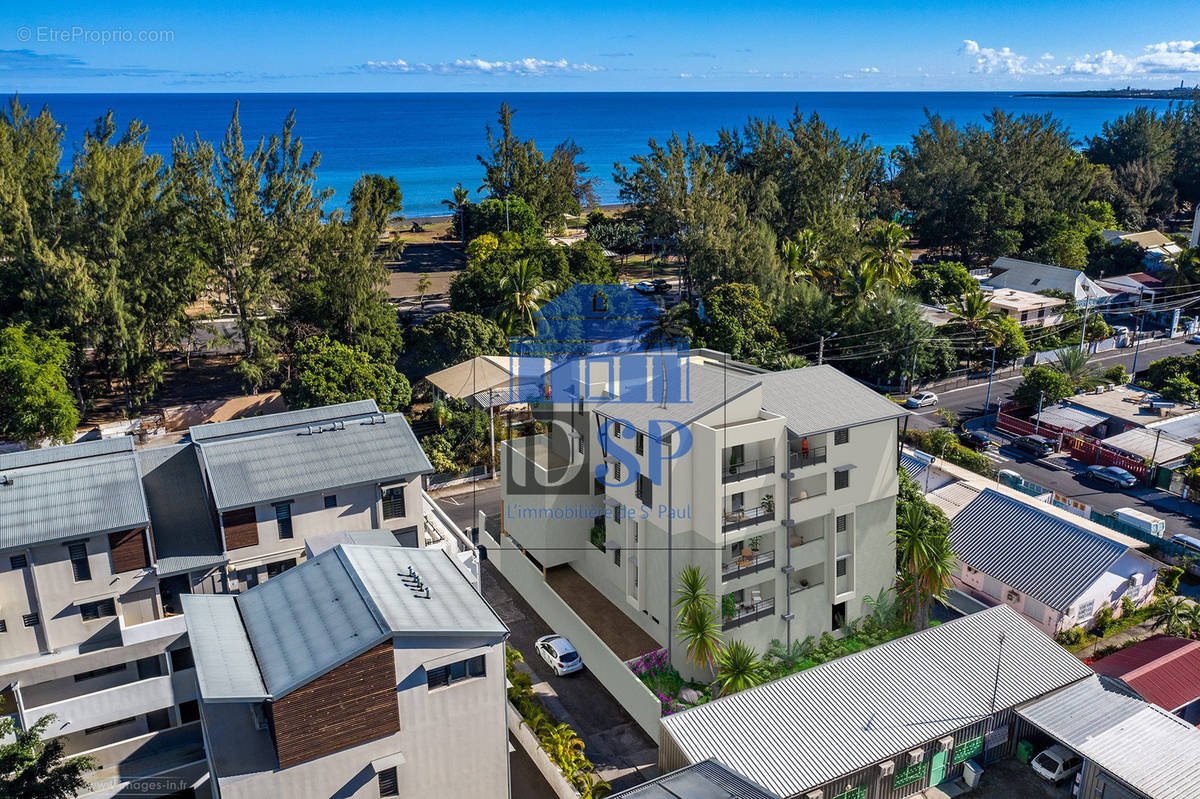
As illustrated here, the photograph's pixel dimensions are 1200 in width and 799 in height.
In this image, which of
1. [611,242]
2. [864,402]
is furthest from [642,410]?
[611,242]

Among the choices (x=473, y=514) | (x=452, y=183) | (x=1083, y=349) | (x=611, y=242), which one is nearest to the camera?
(x=473, y=514)

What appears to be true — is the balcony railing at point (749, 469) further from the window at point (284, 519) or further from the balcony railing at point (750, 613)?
the window at point (284, 519)

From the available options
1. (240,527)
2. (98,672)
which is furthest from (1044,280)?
(98,672)

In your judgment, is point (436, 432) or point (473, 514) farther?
point (436, 432)

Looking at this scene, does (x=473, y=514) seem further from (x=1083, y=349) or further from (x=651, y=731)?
(x=1083, y=349)

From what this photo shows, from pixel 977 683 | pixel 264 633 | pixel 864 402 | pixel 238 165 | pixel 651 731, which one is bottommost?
pixel 651 731

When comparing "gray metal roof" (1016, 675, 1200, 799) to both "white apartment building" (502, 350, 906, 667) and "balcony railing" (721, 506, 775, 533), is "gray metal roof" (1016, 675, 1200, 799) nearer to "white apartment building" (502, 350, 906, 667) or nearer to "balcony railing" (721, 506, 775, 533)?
"white apartment building" (502, 350, 906, 667)

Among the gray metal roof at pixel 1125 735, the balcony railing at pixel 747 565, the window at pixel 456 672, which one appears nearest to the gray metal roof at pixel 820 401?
the balcony railing at pixel 747 565
